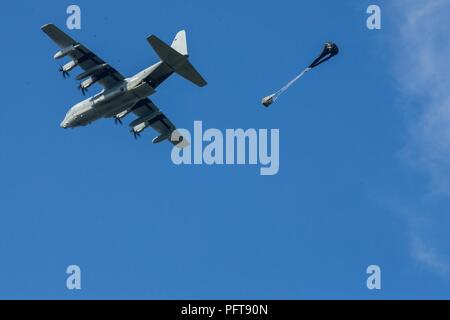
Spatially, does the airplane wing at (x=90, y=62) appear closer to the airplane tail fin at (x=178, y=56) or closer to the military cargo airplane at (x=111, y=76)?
the military cargo airplane at (x=111, y=76)

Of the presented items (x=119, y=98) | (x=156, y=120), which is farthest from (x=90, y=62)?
(x=156, y=120)

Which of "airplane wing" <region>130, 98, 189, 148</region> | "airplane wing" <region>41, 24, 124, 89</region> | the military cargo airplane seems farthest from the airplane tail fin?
"airplane wing" <region>130, 98, 189, 148</region>

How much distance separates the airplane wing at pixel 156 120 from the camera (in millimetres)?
83625

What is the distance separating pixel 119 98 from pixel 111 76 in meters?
2.20

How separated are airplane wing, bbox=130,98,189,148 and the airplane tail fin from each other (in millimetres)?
7836

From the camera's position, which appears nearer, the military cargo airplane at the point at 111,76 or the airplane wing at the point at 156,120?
the military cargo airplane at the point at 111,76

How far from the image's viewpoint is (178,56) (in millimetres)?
72812

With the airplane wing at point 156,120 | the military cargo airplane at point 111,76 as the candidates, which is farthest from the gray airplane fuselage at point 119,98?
the airplane wing at point 156,120

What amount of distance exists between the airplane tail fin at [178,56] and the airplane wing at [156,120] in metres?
7.84

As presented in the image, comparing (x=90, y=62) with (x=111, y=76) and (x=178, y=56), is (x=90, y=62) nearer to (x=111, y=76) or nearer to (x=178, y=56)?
(x=111, y=76)
